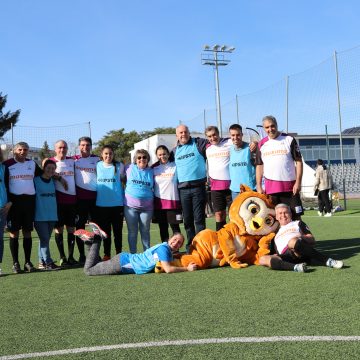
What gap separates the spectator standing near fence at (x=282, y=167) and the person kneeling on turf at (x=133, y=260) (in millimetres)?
1590

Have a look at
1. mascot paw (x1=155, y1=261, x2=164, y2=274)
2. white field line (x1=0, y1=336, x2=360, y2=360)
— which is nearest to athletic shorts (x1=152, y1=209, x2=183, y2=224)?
mascot paw (x1=155, y1=261, x2=164, y2=274)

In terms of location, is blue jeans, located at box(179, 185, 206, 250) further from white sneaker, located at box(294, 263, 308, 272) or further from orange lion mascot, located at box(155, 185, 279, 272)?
white sneaker, located at box(294, 263, 308, 272)

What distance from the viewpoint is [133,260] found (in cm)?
619

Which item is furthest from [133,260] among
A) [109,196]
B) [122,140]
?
[122,140]

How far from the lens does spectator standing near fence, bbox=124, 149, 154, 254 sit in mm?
7008

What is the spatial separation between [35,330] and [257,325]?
1678mm

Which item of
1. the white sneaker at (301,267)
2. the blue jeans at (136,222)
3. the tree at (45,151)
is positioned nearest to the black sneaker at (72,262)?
the blue jeans at (136,222)

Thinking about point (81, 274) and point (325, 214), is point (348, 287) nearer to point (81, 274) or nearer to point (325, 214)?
point (81, 274)

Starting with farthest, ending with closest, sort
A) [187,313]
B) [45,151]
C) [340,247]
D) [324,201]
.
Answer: [45,151] → [324,201] → [340,247] → [187,313]

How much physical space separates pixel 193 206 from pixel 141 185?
82cm

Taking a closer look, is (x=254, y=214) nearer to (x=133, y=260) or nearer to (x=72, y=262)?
(x=133, y=260)

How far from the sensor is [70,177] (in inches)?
284

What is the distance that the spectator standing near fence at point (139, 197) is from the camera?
7008mm

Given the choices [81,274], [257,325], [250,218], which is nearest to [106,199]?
[81,274]
